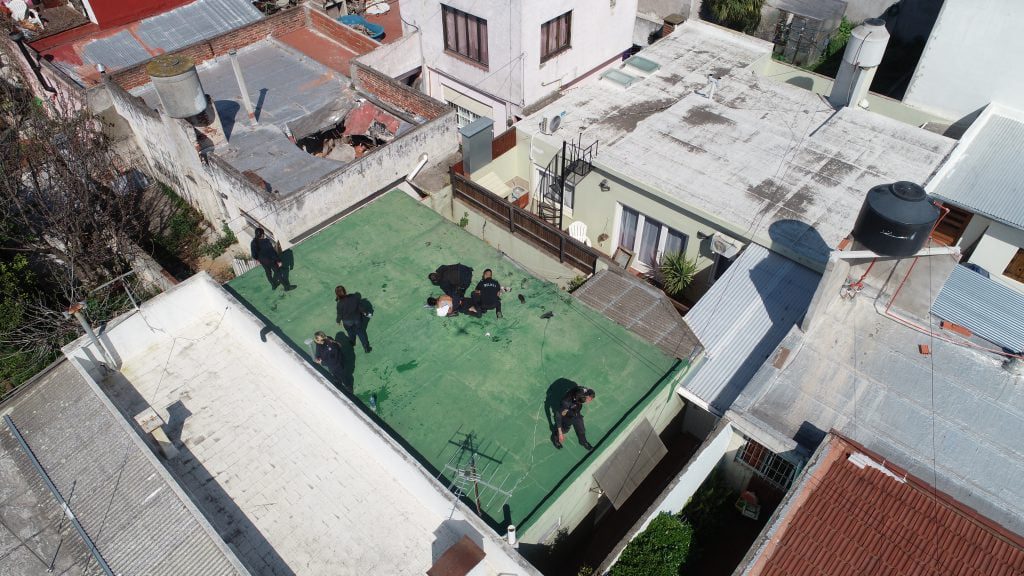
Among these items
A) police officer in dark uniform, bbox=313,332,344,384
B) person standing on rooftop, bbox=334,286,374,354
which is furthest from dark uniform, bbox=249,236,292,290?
police officer in dark uniform, bbox=313,332,344,384

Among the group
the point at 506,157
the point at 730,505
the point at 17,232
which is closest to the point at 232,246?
the point at 17,232

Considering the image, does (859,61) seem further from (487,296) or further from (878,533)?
(878,533)

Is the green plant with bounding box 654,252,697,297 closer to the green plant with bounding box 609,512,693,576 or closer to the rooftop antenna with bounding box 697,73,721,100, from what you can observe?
the rooftop antenna with bounding box 697,73,721,100

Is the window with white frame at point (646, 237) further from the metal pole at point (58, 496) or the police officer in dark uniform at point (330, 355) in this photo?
the metal pole at point (58, 496)

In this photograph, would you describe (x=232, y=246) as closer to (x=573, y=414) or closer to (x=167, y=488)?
(x=167, y=488)

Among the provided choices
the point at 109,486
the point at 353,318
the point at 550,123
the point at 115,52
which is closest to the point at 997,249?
the point at 550,123
